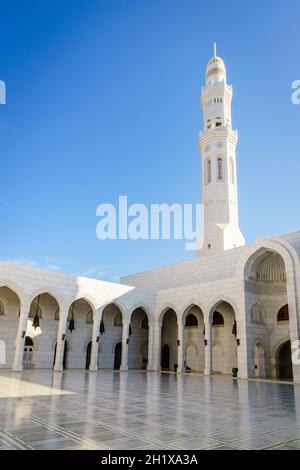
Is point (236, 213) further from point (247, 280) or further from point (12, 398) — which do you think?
point (12, 398)

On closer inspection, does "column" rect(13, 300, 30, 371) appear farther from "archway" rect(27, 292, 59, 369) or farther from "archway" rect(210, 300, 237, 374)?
"archway" rect(210, 300, 237, 374)

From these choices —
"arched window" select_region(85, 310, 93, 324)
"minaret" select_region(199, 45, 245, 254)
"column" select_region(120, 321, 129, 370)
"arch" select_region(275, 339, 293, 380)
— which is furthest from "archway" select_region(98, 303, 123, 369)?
"arch" select_region(275, 339, 293, 380)

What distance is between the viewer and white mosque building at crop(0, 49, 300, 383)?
67.7 feet

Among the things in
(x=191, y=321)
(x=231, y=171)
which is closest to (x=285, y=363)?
(x=191, y=321)

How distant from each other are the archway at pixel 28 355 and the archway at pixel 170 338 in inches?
426

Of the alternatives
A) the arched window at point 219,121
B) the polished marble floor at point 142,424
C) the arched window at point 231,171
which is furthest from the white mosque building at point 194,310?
the polished marble floor at point 142,424

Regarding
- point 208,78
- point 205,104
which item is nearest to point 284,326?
point 205,104

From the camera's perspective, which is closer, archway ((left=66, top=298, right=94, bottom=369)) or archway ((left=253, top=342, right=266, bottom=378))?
archway ((left=253, top=342, right=266, bottom=378))

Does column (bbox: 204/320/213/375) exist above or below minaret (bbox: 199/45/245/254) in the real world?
below

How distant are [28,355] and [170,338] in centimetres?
1164

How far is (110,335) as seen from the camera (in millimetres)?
27375

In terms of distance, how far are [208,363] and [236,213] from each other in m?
14.4

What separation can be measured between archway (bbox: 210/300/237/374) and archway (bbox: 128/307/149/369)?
636 centimetres
